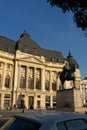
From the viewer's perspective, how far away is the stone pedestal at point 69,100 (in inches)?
1062

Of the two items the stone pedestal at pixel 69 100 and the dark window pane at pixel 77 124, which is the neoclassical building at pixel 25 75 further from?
the dark window pane at pixel 77 124

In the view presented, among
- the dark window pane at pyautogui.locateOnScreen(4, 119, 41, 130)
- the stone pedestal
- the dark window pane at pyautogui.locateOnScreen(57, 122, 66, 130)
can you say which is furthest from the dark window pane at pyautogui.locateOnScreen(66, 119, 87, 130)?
the stone pedestal

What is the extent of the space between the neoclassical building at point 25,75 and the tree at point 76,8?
44516 millimetres

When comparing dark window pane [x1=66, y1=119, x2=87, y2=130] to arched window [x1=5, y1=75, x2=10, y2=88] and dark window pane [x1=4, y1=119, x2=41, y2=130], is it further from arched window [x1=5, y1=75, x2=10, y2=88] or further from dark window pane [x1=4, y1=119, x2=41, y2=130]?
arched window [x1=5, y1=75, x2=10, y2=88]

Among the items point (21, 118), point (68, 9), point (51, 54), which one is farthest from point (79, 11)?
point (51, 54)

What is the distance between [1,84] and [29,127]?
2050 inches

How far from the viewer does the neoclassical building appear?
56.3 metres

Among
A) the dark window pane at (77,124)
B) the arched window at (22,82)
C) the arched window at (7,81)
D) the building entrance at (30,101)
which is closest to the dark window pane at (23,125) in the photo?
the dark window pane at (77,124)

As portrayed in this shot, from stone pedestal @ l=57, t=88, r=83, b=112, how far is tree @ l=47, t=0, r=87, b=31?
1647cm

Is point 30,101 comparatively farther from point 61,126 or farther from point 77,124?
point 61,126

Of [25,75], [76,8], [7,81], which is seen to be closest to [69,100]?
[76,8]

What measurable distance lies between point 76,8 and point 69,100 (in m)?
18.0

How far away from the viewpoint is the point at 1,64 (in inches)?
2231

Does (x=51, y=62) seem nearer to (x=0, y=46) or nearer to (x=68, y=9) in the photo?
(x=0, y=46)
